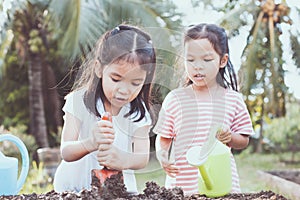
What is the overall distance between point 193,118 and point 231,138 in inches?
4.4

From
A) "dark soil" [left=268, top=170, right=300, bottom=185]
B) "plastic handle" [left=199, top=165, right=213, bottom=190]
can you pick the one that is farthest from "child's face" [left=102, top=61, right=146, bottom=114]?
"dark soil" [left=268, top=170, right=300, bottom=185]

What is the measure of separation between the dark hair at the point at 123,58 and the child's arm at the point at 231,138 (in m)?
0.19

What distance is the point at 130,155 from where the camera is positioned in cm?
123

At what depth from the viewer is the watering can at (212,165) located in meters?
1.25

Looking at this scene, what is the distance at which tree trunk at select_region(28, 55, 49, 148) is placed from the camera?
20.6ft

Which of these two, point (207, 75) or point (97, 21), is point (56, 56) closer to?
point (97, 21)

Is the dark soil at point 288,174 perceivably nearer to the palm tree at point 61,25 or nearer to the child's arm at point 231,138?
the palm tree at point 61,25

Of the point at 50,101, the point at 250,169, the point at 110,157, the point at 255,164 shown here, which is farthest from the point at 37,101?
the point at 110,157

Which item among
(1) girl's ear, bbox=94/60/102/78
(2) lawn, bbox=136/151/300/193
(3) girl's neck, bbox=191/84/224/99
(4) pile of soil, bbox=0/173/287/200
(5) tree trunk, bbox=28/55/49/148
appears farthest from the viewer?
(5) tree trunk, bbox=28/55/49/148

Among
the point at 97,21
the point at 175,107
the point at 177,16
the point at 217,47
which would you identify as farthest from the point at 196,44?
the point at 177,16

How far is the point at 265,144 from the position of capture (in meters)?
7.17

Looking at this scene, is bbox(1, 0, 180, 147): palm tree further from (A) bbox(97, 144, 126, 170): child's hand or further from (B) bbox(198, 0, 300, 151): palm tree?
(A) bbox(97, 144, 126, 170): child's hand

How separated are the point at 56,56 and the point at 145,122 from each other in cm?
532

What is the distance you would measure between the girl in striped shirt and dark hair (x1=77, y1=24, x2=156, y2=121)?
0.09 m
